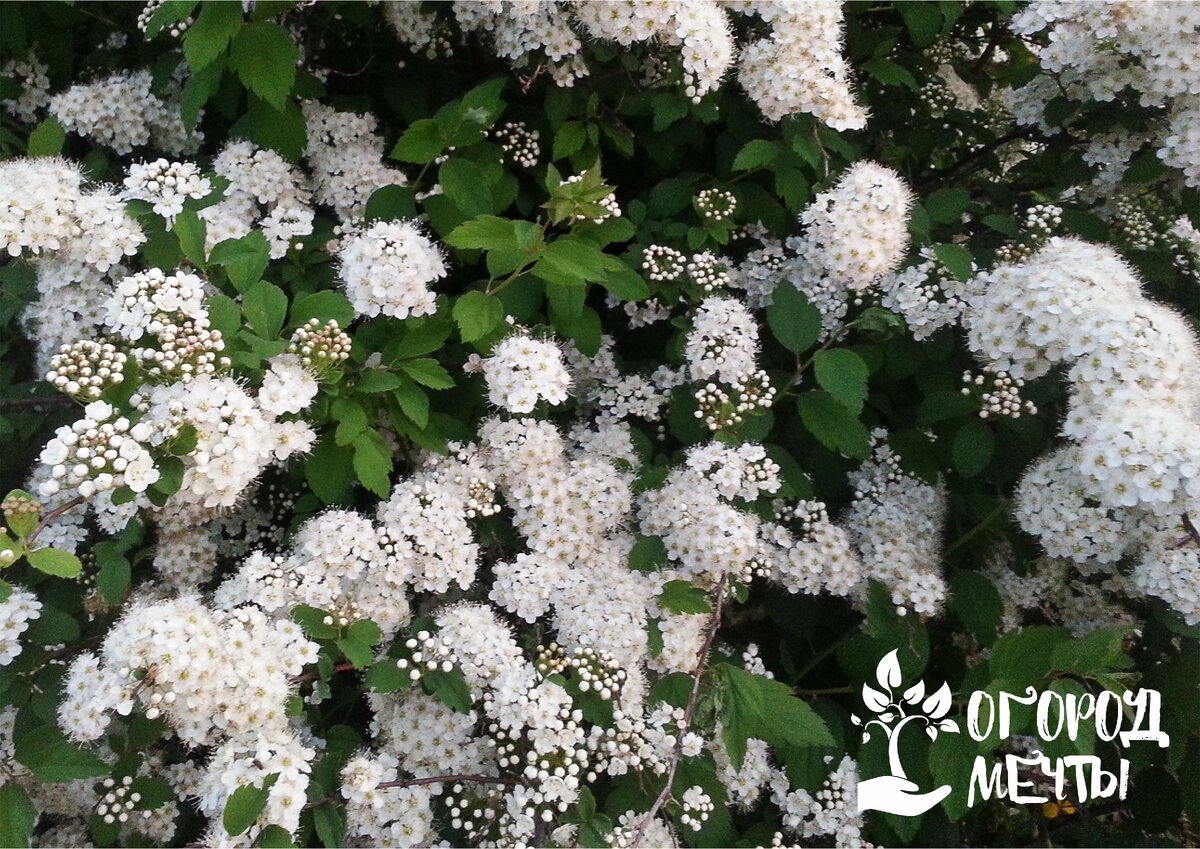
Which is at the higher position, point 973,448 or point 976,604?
point 973,448

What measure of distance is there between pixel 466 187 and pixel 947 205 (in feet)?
5.13

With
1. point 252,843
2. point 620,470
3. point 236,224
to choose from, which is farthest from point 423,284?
point 252,843

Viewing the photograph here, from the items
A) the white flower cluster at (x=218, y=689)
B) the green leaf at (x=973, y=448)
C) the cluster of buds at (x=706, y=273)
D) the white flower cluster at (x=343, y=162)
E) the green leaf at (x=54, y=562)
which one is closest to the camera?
the green leaf at (x=54, y=562)

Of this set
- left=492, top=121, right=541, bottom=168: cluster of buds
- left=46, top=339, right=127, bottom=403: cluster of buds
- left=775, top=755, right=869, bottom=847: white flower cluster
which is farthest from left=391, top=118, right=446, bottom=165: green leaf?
left=775, top=755, right=869, bottom=847: white flower cluster

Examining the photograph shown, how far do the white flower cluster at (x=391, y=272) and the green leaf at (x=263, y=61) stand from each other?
49 centimetres

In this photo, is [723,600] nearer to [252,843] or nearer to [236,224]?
[252,843]

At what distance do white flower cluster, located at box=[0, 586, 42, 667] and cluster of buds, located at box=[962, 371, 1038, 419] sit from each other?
99.1 inches

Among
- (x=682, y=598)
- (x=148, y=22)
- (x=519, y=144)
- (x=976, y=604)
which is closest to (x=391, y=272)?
(x=519, y=144)

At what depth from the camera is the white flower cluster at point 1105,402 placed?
2061mm

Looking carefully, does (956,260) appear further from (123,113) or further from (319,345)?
(123,113)

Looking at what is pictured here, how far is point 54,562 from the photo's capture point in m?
1.71

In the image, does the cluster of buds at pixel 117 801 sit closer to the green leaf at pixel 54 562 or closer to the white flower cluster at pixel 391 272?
the green leaf at pixel 54 562

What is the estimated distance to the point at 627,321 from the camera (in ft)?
10.5

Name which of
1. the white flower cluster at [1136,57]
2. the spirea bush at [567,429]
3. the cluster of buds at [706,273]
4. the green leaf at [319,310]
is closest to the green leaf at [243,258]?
the spirea bush at [567,429]
